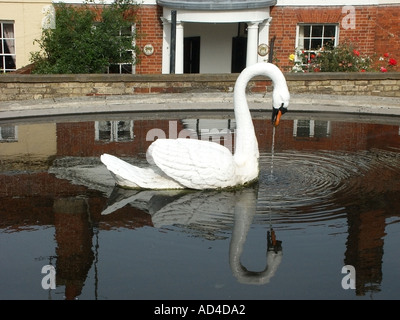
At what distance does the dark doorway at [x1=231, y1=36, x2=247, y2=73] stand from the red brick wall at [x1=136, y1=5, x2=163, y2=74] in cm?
294

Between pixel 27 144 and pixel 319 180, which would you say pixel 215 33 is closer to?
pixel 27 144

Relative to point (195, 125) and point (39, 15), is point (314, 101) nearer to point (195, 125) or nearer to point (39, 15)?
point (195, 125)

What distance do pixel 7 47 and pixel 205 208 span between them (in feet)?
45.0

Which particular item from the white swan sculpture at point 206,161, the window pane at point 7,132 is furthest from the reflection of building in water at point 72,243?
the window pane at point 7,132

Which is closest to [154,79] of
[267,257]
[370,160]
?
[370,160]

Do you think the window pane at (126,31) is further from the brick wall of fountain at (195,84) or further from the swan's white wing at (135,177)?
the swan's white wing at (135,177)

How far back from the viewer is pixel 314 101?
1488 cm

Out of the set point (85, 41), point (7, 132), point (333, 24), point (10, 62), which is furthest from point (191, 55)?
point (7, 132)

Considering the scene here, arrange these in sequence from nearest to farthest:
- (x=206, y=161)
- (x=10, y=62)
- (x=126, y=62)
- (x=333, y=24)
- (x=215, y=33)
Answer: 1. (x=206, y=161)
2. (x=126, y=62)
3. (x=10, y=62)
4. (x=333, y=24)
5. (x=215, y=33)

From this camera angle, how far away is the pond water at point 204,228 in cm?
611

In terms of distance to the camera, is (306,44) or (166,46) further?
(306,44)

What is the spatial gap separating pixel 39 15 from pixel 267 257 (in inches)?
577

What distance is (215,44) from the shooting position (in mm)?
22531

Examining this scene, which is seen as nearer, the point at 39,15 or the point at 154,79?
the point at 154,79
